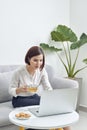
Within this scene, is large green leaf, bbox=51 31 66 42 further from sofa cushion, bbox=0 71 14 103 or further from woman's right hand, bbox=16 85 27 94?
woman's right hand, bbox=16 85 27 94

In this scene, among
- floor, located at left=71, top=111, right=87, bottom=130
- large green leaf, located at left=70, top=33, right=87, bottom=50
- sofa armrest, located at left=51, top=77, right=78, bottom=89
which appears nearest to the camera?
sofa armrest, located at left=51, top=77, right=78, bottom=89

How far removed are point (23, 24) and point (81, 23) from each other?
100 cm

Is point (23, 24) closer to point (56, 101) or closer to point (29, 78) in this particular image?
point (29, 78)

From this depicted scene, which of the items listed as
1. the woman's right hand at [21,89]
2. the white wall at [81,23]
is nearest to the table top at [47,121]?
the woman's right hand at [21,89]

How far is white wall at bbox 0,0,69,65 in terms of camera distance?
10.3ft

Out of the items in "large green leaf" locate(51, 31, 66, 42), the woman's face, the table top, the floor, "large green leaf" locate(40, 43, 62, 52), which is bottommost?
the floor

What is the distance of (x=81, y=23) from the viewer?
3771mm

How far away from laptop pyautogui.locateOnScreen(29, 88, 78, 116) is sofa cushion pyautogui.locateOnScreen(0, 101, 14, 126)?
0.40m

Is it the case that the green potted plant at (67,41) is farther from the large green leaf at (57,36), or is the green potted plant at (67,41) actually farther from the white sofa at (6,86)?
the white sofa at (6,86)

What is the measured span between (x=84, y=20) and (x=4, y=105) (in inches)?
77.3

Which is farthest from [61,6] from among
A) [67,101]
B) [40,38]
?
[67,101]

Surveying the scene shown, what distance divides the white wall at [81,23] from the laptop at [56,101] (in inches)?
75.3

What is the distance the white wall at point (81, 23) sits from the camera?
3.73 meters

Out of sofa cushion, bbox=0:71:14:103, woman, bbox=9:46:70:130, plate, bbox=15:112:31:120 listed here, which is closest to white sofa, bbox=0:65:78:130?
sofa cushion, bbox=0:71:14:103
